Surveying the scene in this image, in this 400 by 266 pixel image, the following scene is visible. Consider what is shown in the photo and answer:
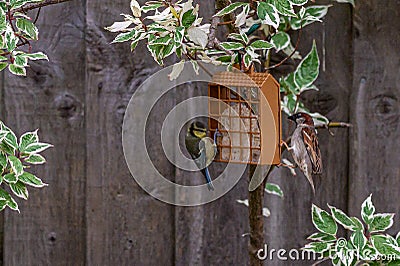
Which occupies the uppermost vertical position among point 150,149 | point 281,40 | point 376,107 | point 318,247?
point 281,40

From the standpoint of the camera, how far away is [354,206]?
179cm

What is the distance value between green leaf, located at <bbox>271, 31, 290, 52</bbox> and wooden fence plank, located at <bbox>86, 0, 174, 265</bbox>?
328 mm

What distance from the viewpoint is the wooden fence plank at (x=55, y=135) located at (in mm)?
1761

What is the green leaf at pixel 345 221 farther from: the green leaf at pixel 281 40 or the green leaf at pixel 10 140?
the green leaf at pixel 10 140

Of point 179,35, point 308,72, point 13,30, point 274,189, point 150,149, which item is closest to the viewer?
point 179,35

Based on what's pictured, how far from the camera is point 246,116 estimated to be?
3.98 feet

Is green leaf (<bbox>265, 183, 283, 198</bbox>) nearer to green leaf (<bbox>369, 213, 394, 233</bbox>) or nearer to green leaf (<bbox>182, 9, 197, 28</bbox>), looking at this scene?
green leaf (<bbox>369, 213, 394, 233</bbox>)

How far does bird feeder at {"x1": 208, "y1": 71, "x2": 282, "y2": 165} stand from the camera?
1.14 metres

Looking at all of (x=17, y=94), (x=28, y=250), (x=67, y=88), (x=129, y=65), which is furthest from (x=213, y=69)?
(x=28, y=250)

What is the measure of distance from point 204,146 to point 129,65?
23.9 inches

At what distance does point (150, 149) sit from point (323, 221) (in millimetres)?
596

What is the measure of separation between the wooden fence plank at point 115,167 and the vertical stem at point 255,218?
47 cm

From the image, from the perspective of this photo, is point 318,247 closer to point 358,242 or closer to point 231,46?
point 358,242

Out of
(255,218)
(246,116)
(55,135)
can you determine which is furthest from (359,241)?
(55,135)
